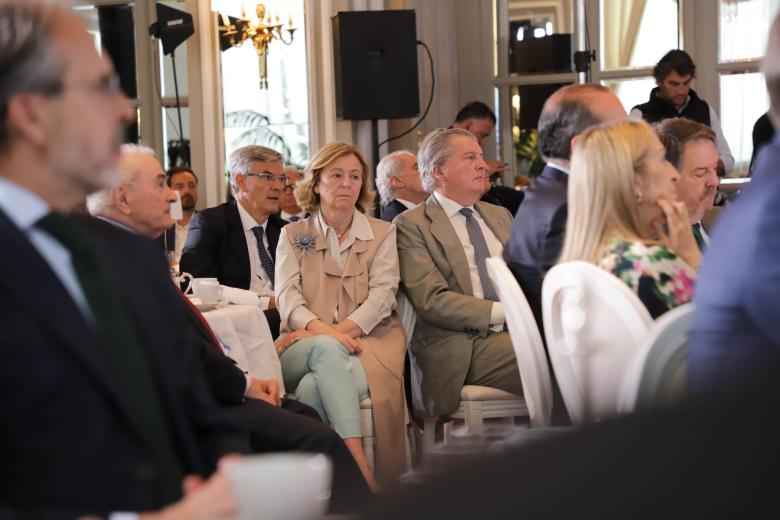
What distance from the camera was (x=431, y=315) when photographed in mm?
3920

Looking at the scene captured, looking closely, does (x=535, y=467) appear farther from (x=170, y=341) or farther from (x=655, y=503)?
(x=170, y=341)

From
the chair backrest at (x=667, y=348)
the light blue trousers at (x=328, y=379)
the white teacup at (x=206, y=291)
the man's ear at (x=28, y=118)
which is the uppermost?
the man's ear at (x=28, y=118)

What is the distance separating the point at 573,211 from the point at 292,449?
1.10 meters

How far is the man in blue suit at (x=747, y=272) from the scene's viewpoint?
4.67ft

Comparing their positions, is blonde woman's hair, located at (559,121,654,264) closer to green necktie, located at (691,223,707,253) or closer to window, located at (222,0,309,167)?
green necktie, located at (691,223,707,253)

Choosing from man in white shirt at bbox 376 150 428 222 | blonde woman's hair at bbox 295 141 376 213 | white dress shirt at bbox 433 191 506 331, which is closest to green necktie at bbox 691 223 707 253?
white dress shirt at bbox 433 191 506 331

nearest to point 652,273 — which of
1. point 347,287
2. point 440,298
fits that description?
point 440,298

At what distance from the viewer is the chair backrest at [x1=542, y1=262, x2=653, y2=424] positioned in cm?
221

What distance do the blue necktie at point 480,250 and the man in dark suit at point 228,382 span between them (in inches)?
37.8

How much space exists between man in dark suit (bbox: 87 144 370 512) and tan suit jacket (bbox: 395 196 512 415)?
1.88 feet

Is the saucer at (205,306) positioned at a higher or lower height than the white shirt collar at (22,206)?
lower

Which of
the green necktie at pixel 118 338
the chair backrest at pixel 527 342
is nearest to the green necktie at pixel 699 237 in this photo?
the chair backrest at pixel 527 342

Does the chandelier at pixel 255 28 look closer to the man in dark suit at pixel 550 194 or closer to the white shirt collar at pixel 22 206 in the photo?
the man in dark suit at pixel 550 194

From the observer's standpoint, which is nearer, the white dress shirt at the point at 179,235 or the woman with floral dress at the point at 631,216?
the woman with floral dress at the point at 631,216
